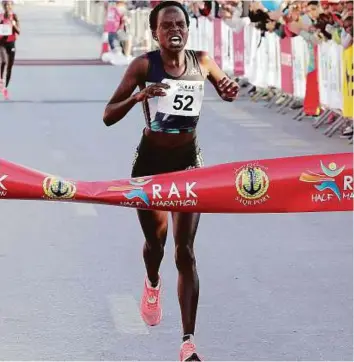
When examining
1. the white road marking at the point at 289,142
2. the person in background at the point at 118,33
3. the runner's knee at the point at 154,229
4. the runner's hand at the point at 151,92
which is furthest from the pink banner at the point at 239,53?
the runner's hand at the point at 151,92

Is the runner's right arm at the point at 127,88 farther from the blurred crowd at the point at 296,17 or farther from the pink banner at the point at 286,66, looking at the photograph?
the pink banner at the point at 286,66

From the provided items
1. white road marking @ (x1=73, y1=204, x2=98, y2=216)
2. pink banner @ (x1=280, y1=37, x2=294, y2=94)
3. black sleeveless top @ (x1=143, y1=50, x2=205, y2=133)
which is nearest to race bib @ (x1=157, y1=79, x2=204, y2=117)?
black sleeveless top @ (x1=143, y1=50, x2=205, y2=133)

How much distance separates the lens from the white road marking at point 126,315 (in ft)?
25.3

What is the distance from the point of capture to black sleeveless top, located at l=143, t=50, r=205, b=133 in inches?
266

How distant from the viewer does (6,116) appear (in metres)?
22.0

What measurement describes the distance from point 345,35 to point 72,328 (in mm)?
10328

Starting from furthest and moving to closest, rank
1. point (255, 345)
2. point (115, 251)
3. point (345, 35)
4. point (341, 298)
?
point (345, 35)
point (115, 251)
point (341, 298)
point (255, 345)

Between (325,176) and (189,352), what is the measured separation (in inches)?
43.7

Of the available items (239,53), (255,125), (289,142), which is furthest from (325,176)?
(239,53)

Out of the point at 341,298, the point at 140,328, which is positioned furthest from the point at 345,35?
the point at 140,328

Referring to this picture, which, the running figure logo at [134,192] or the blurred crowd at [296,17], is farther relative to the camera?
the blurred crowd at [296,17]

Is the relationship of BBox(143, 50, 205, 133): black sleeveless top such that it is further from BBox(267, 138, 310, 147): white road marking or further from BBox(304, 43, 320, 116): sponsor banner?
BBox(304, 43, 320, 116): sponsor banner

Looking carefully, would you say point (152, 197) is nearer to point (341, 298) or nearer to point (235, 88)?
point (235, 88)

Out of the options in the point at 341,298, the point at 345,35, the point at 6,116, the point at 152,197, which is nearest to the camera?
the point at 152,197
